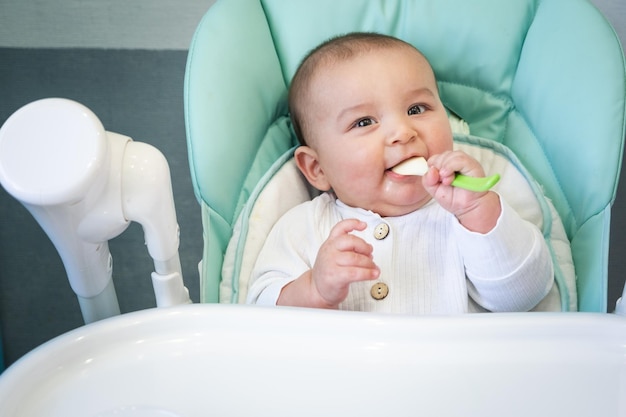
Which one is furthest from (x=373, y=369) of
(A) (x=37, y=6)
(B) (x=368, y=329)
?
(A) (x=37, y=6)

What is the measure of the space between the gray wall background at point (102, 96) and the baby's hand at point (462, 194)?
2.95ft

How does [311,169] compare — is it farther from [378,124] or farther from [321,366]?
[321,366]

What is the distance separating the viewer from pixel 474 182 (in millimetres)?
773

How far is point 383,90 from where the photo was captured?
101cm

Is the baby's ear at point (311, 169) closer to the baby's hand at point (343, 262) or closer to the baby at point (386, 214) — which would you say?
the baby at point (386, 214)

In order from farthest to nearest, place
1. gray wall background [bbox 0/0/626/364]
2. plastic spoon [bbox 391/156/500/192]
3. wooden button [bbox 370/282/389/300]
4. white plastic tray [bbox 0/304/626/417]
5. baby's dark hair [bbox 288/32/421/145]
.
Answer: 1. gray wall background [bbox 0/0/626/364]
2. baby's dark hair [bbox 288/32/421/145]
3. wooden button [bbox 370/282/389/300]
4. plastic spoon [bbox 391/156/500/192]
5. white plastic tray [bbox 0/304/626/417]

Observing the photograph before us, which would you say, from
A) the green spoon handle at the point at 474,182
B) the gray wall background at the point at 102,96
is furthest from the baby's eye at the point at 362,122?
the gray wall background at the point at 102,96

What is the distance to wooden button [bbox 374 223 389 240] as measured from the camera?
3.20 ft

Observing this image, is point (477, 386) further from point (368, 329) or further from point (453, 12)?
point (453, 12)

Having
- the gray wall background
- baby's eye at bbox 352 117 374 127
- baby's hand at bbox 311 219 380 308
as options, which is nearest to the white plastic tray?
baby's hand at bbox 311 219 380 308

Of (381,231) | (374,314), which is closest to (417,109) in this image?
(381,231)

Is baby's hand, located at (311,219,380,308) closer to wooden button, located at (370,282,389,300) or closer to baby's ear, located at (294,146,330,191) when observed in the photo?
wooden button, located at (370,282,389,300)

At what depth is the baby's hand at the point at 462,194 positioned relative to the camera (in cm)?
83

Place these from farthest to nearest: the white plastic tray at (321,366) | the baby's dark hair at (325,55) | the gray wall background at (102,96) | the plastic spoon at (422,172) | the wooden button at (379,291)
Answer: the gray wall background at (102,96), the baby's dark hair at (325,55), the wooden button at (379,291), the plastic spoon at (422,172), the white plastic tray at (321,366)
